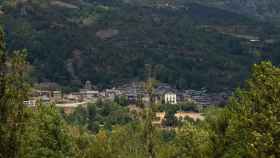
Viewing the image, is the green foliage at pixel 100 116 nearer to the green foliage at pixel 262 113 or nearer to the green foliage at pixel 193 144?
the green foliage at pixel 193 144

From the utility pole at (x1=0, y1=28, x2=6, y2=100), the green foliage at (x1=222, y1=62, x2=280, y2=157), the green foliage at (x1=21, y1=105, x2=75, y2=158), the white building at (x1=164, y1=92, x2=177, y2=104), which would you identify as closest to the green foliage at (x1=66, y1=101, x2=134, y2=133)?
the white building at (x1=164, y1=92, x2=177, y2=104)

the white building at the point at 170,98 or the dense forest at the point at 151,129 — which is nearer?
Answer: the dense forest at the point at 151,129

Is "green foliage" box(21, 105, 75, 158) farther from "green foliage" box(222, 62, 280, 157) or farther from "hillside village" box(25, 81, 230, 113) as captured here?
"hillside village" box(25, 81, 230, 113)

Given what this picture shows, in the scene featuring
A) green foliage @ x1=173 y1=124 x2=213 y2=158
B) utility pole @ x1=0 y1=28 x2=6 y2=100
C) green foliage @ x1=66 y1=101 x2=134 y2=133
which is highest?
utility pole @ x1=0 y1=28 x2=6 y2=100

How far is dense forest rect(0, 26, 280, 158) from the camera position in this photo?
2514 centimetres

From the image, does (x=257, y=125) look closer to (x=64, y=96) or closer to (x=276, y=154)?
(x=276, y=154)

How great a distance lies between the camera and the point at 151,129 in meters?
31.3

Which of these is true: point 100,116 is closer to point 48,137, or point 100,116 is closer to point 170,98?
point 170,98

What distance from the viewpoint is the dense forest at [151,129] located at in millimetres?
25141

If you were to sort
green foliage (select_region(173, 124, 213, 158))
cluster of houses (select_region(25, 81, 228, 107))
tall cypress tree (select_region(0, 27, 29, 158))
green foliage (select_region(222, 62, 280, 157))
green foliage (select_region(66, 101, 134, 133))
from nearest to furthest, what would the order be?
tall cypress tree (select_region(0, 27, 29, 158)), green foliage (select_region(222, 62, 280, 157)), green foliage (select_region(173, 124, 213, 158)), green foliage (select_region(66, 101, 134, 133)), cluster of houses (select_region(25, 81, 228, 107))

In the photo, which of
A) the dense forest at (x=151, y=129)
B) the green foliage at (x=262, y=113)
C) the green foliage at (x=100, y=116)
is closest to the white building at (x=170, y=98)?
the green foliage at (x=100, y=116)

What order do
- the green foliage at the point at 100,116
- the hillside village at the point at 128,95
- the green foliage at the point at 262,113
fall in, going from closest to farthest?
the green foliage at the point at 262,113
the green foliage at the point at 100,116
the hillside village at the point at 128,95

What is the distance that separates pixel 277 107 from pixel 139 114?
7.97m

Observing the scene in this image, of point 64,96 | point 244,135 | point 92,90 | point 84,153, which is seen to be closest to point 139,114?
point 244,135
